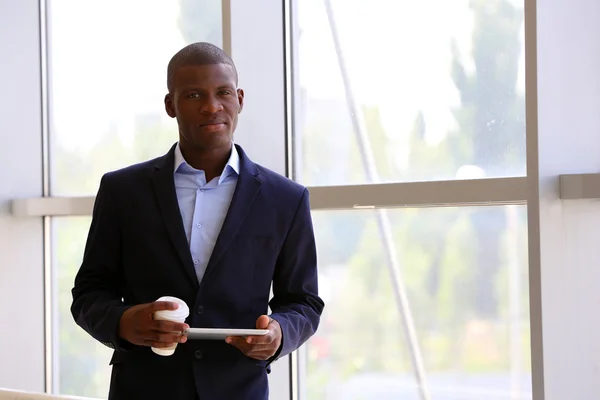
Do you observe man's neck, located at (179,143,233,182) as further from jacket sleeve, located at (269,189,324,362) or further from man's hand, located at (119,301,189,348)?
man's hand, located at (119,301,189,348)

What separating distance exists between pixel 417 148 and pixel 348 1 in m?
0.63

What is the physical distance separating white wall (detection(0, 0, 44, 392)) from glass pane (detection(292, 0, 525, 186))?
164 cm

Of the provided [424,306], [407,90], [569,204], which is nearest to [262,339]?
[569,204]

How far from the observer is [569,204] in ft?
8.21

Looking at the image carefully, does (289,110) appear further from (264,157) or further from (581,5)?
(581,5)

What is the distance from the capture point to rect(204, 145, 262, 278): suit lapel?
1845 millimetres

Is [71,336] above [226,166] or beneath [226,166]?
beneath

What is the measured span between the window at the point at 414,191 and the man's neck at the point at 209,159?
1059mm

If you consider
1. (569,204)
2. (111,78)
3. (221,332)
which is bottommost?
(221,332)

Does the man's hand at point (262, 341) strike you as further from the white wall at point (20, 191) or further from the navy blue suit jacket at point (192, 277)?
the white wall at point (20, 191)

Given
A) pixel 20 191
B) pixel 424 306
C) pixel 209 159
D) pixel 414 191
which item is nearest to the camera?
pixel 209 159

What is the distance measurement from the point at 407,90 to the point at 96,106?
5.83 feet

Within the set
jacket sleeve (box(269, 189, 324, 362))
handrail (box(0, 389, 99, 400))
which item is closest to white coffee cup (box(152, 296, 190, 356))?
jacket sleeve (box(269, 189, 324, 362))

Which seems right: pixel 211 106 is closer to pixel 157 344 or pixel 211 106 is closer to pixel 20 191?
pixel 157 344
